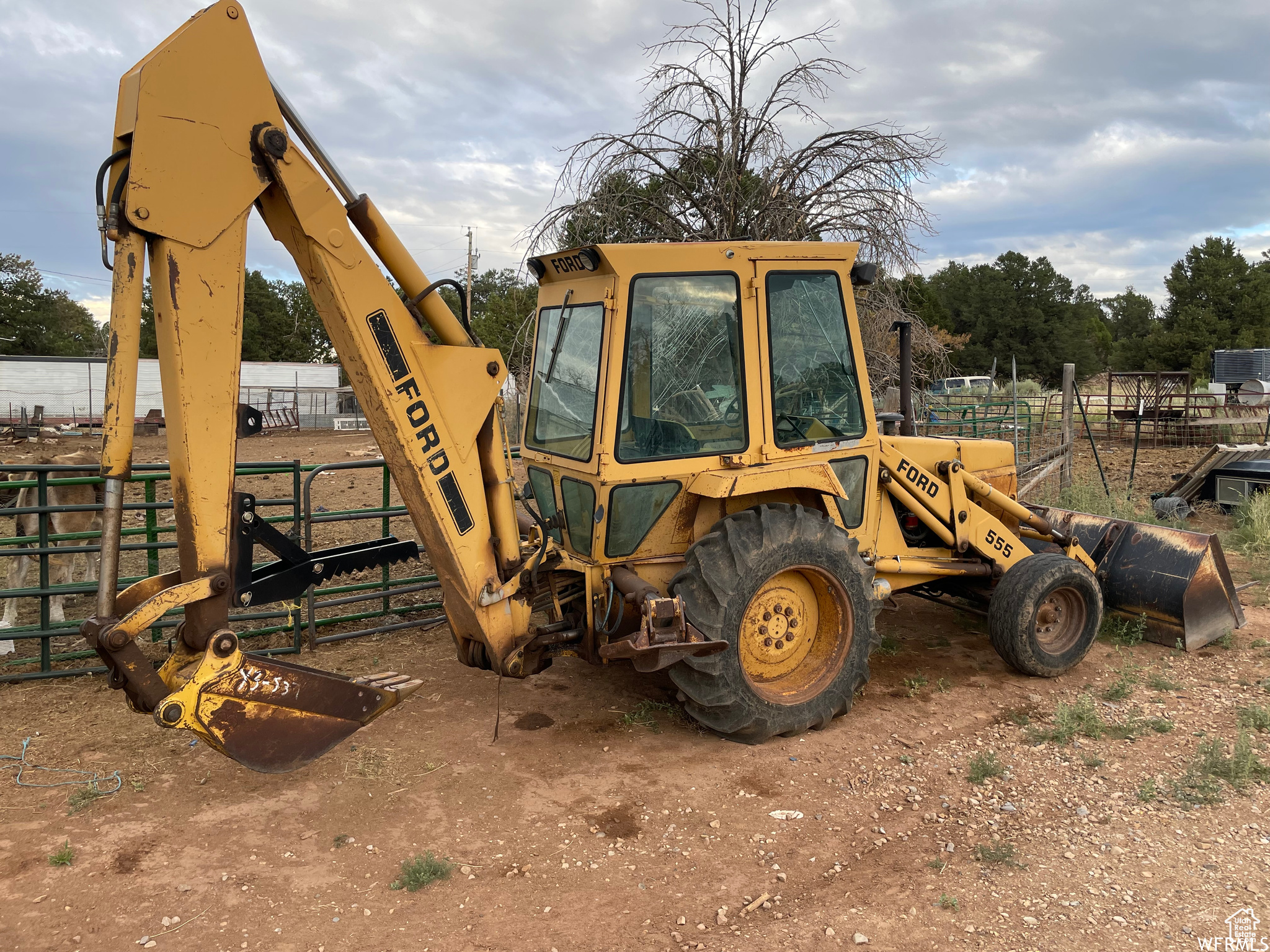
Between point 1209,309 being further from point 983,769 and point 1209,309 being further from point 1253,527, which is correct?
point 983,769

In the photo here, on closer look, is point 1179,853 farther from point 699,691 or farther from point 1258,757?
point 699,691

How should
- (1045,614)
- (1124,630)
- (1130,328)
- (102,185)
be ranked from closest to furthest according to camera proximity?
(102,185), (1045,614), (1124,630), (1130,328)

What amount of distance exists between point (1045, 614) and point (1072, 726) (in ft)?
3.91

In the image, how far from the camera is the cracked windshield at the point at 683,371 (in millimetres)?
4465

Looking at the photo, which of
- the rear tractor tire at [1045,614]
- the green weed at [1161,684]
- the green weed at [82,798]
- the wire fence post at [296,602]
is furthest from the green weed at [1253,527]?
the green weed at [82,798]

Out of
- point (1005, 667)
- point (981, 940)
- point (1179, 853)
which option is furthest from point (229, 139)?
point (1005, 667)

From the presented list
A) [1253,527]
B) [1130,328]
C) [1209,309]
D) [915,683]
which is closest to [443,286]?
[915,683]

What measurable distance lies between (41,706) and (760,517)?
4564 mm

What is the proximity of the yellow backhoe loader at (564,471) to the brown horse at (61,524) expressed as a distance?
3.47 meters

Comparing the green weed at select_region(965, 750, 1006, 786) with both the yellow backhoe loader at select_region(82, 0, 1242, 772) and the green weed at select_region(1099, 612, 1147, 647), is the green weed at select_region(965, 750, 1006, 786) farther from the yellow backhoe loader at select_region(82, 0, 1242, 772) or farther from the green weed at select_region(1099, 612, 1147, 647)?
the green weed at select_region(1099, 612, 1147, 647)

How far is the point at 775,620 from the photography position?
15.4ft

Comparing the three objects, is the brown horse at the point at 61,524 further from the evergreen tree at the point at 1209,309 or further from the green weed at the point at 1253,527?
the evergreen tree at the point at 1209,309

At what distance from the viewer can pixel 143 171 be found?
312 cm

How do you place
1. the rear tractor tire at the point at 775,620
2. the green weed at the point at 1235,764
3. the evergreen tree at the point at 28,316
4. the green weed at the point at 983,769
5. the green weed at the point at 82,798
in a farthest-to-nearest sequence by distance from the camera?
the evergreen tree at the point at 28,316
the rear tractor tire at the point at 775,620
the green weed at the point at 983,769
the green weed at the point at 1235,764
the green weed at the point at 82,798
